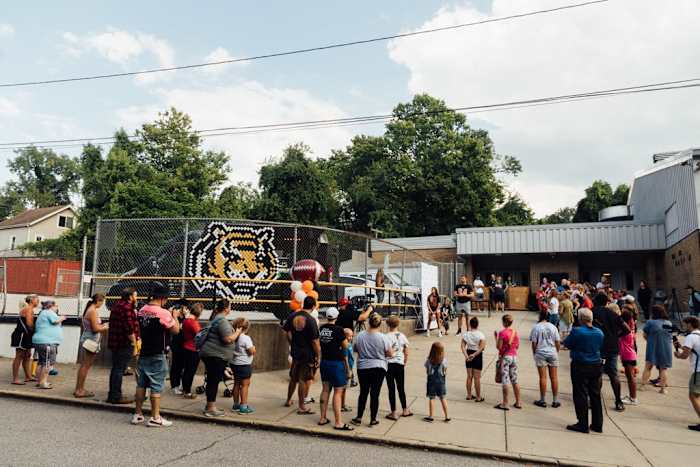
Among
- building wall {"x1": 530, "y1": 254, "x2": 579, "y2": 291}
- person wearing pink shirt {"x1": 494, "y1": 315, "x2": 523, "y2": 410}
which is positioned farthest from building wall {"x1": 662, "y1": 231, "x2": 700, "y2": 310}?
person wearing pink shirt {"x1": 494, "y1": 315, "x2": 523, "y2": 410}

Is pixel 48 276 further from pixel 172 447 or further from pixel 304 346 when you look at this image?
pixel 172 447

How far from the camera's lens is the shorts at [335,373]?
658 cm

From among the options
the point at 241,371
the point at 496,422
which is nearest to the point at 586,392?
the point at 496,422

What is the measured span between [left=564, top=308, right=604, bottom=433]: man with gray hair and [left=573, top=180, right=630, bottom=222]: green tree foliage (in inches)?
2053

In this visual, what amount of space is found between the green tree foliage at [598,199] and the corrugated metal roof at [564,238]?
31022 millimetres

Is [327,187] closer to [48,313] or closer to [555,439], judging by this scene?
[48,313]

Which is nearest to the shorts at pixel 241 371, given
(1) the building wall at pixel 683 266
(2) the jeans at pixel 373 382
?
(2) the jeans at pixel 373 382

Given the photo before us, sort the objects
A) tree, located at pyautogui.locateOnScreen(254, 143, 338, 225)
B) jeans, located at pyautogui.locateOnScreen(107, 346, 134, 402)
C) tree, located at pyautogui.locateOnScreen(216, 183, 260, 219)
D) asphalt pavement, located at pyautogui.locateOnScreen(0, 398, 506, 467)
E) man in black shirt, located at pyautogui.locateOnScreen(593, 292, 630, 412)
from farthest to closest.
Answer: tree, located at pyautogui.locateOnScreen(216, 183, 260, 219) → tree, located at pyautogui.locateOnScreen(254, 143, 338, 225) → man in black shirt, located at pyautogui.locateOnScreen(593, 292, 630, 412) → jeans, located at pyautogui.locateOnScreen(107, 346, 134, 402) → asphalt pavement, located at pyautogui.locateOnScreen(0, 398, 506, 467)

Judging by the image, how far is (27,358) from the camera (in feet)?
29.6

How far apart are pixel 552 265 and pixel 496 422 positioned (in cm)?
2206

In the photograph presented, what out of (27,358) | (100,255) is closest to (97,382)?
(27,358)

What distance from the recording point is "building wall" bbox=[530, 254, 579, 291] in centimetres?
2670

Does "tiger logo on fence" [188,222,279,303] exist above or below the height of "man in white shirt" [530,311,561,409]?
above

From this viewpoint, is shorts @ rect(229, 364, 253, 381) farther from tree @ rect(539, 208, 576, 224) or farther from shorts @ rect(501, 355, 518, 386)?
tree @ rect(539, 208, 576, 224)
